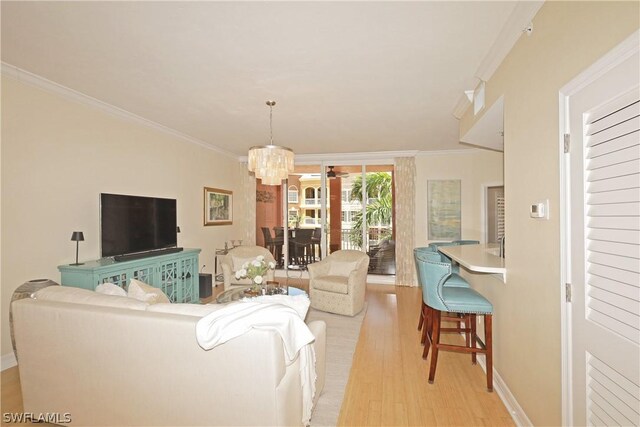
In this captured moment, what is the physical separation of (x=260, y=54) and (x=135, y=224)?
280cm

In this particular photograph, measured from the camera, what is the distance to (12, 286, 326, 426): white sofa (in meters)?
1.53

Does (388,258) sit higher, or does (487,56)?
(487,56)

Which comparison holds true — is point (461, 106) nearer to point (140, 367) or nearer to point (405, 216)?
point (405, 216)

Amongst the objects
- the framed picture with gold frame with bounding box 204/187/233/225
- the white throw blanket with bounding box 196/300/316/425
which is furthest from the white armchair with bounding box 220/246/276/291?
the white throw blanket with bounding box 196/300/316/425

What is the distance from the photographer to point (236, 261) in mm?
4891

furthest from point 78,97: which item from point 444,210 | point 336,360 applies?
point 444,210

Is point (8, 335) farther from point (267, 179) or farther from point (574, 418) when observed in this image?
point (574, 418)

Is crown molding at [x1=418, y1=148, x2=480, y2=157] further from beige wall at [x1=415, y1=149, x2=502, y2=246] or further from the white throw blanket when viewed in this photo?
the white throw blanket

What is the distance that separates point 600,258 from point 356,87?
2.45m

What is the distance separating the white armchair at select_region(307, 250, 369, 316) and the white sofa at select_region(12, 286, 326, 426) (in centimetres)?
245

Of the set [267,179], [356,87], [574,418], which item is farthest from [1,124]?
[574,418]

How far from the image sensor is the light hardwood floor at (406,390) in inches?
83.7

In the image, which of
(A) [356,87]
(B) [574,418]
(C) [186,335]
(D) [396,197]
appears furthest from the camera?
(D) [396,197]

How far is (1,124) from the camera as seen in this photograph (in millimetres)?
2586
